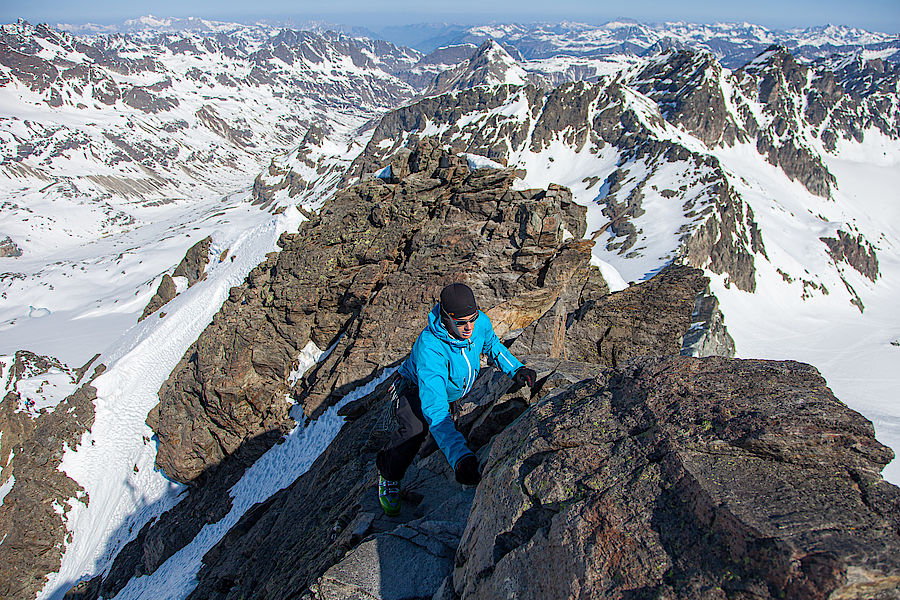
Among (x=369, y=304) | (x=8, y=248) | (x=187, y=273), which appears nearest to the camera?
(x=369, y=304)

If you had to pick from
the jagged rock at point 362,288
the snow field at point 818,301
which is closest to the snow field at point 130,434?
the jagged rock at point 362,288

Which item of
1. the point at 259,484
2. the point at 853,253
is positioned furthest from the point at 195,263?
the point at 853,253

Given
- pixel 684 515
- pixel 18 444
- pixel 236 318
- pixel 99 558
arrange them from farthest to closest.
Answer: pixel 18 444, pixel 236 318, pixel 99 558, pixel 684 515

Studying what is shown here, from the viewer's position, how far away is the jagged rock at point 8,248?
185125 mm

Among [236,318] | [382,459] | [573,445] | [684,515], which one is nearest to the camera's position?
[684,515]

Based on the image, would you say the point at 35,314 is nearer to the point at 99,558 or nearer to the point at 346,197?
the point at 99,558

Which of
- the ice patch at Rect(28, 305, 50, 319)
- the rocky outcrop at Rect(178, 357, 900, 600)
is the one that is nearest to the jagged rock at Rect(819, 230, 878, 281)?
the rocky outcrop at Rect(178, 357, 900, 600)

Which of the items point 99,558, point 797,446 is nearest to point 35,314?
point 99,558

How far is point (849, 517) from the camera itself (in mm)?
3605

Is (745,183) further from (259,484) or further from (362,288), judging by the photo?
(259,484)

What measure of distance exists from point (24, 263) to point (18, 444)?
675 feet

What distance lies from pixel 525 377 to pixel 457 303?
2049mm

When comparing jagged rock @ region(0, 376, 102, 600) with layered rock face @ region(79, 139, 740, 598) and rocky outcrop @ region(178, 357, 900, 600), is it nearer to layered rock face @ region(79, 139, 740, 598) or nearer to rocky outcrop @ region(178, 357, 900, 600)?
layered rock face @ region(79, 139, 740, 598)

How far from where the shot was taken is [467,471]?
623 centimetres
